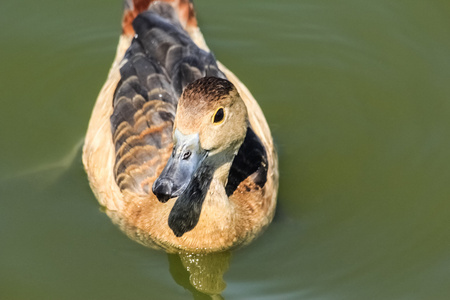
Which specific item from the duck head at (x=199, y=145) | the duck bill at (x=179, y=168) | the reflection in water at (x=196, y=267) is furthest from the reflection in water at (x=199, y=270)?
the duck bill at (x=179, y=168)

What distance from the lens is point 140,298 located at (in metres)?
7.52

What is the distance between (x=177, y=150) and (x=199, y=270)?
1660mm

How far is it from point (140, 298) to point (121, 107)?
6.03 ft

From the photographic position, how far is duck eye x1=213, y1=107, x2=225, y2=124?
6883 mm

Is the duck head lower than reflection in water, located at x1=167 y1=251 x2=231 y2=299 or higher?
higher

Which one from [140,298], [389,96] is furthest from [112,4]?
[140,298]

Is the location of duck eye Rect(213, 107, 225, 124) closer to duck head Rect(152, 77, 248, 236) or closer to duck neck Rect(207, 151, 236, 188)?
duck head Rect(152, 77, 248, 236)

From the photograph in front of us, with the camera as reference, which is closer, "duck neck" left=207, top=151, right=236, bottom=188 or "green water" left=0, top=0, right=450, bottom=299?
"duck neck" left=207, top=151, right=236, bottom=188

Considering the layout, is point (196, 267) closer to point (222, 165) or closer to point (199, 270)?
point (199, 270)

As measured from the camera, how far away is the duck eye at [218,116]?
22.6 ft

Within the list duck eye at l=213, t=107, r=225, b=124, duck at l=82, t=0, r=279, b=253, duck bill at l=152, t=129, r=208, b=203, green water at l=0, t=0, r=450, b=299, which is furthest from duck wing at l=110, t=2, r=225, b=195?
duck bill at l=152, t=129, r=208, b=203

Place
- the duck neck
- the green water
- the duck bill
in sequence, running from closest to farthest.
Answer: the duck bill
the duck neck
the green water

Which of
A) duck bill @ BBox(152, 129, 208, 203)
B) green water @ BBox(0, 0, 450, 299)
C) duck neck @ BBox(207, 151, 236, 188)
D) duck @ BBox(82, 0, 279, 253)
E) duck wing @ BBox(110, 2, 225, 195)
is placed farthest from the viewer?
duck wing @ BBox(110, 2, 225, 195)

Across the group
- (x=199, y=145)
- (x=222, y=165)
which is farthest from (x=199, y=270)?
(x=199, y=145)
